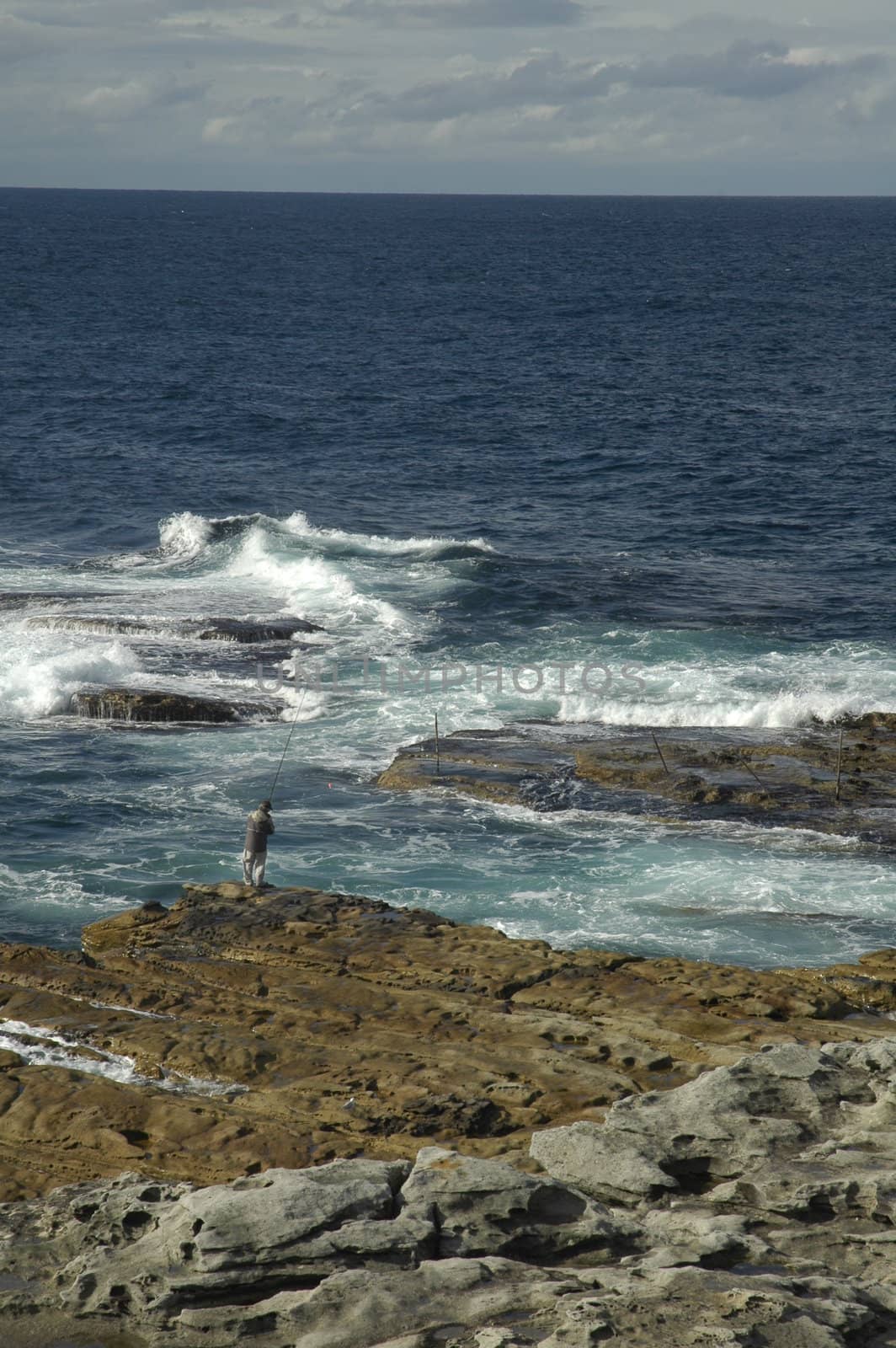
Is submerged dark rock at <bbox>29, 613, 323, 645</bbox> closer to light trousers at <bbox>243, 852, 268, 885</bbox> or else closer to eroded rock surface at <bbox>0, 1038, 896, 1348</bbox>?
light trousers at <bbox>243, 852, 268, 885</bbox>

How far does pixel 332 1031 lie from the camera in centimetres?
1389

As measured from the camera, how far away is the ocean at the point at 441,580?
781 inches

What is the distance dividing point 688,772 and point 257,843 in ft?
26.3

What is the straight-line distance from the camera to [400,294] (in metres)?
95.6

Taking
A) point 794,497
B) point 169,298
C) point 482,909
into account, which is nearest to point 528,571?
point 794,497

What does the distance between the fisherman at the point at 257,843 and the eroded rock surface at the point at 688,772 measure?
5586mm

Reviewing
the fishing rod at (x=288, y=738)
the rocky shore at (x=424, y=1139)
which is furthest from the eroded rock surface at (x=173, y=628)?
the rocky shore at (x=424, y=1139)

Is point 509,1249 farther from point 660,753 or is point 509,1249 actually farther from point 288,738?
point 288,738

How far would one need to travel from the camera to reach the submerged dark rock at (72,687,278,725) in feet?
85.7

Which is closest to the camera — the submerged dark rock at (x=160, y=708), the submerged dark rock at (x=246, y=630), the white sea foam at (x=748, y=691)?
the white sea foam at (x=748, y=691)

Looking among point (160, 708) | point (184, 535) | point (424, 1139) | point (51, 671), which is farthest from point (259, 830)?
point (184, 535)

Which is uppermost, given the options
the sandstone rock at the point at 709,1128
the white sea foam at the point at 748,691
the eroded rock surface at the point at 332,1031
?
the sandstone rock at the point at 709,1128

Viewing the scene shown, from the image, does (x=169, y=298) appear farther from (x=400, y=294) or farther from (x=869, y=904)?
(x=869, y=904)

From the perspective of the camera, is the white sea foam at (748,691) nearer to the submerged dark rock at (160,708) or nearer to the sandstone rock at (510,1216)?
the submerged dark rock at (160,708)
